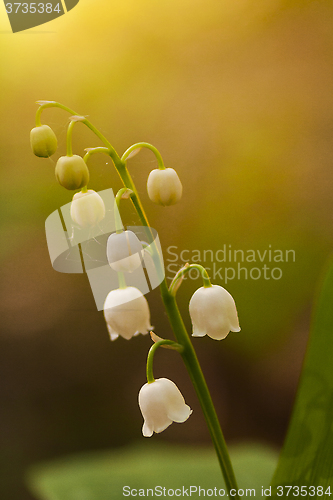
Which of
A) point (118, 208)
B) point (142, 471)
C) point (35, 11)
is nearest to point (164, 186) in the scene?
point (118, 208)

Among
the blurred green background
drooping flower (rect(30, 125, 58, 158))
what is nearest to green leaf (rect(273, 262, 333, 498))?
the blurred green background

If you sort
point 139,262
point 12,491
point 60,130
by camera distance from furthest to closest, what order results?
point 12,491 → point 60,130 → point 139,262

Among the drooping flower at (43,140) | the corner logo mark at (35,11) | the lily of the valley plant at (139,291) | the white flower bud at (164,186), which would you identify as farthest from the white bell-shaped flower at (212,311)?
the corner logo mark at (35,11)

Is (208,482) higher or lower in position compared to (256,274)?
lower

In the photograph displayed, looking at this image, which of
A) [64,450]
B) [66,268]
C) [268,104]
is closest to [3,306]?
[66,268]

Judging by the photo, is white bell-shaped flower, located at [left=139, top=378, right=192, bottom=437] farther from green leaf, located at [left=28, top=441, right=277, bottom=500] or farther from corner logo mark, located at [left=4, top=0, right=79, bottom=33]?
corner logo mark, located at [left=4, top=0, right=79, bottom=33]

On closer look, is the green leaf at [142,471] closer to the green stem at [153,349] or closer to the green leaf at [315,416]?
the green leaf at [315,416]

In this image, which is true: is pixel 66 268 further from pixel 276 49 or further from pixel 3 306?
pixel 276 49
